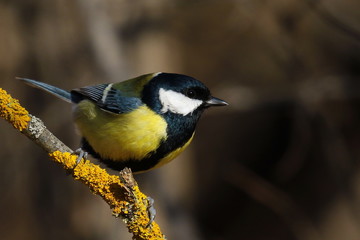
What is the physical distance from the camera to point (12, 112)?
5.36 ft

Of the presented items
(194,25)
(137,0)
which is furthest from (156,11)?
(194,25)

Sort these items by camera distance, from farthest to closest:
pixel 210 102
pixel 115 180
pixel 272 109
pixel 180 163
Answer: pixel 272 109, pixel 180 163, pixel 210 102, pixel 115 180

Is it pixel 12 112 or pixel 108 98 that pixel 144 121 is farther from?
pixel 12 112

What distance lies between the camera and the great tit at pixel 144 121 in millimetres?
2260

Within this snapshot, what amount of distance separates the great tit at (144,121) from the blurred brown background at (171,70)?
111 cm

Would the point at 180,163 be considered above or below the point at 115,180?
below

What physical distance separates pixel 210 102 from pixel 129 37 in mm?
1647

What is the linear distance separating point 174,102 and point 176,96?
0.03 meters

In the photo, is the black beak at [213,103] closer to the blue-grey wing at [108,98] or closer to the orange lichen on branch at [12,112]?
the blue-grey wing at [108,98]

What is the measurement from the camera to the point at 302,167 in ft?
15.0

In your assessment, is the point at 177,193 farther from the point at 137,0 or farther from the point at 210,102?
the point at 210,102

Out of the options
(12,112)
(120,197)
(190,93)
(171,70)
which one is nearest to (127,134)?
(190,93)

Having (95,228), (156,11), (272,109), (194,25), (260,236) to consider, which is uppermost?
(156,11)

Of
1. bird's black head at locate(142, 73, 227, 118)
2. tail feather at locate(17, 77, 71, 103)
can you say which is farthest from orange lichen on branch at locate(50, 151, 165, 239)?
tail feather at locate(17, 77, 71, 103)
